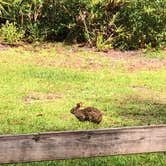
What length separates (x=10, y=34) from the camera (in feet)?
47.0

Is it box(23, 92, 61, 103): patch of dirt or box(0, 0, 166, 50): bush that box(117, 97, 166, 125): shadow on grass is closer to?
box(23, 92, 61, 103): patch of dirt

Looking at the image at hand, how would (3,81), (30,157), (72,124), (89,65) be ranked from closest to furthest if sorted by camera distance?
(30,157), (72,124), (3,81), (89,65)

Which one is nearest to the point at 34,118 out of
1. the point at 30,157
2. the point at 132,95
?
the point at 132,95

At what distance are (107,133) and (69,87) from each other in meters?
6.45

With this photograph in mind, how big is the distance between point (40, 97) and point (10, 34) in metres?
5.34

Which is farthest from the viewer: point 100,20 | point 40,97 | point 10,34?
point 100,20

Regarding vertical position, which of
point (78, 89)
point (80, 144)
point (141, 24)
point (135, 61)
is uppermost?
point (80, 144)

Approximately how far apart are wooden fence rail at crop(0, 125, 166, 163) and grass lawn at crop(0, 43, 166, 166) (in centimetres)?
193

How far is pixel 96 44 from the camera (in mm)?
14531

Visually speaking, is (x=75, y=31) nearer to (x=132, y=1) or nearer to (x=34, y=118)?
(x=132, y=1)

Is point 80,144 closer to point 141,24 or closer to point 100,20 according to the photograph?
point 141,24

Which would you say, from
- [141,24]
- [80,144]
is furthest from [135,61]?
[80,144]

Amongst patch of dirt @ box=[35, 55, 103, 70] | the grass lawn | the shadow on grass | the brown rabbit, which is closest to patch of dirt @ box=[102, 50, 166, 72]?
the grass lawn

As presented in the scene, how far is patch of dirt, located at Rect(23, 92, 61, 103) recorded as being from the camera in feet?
29.9
